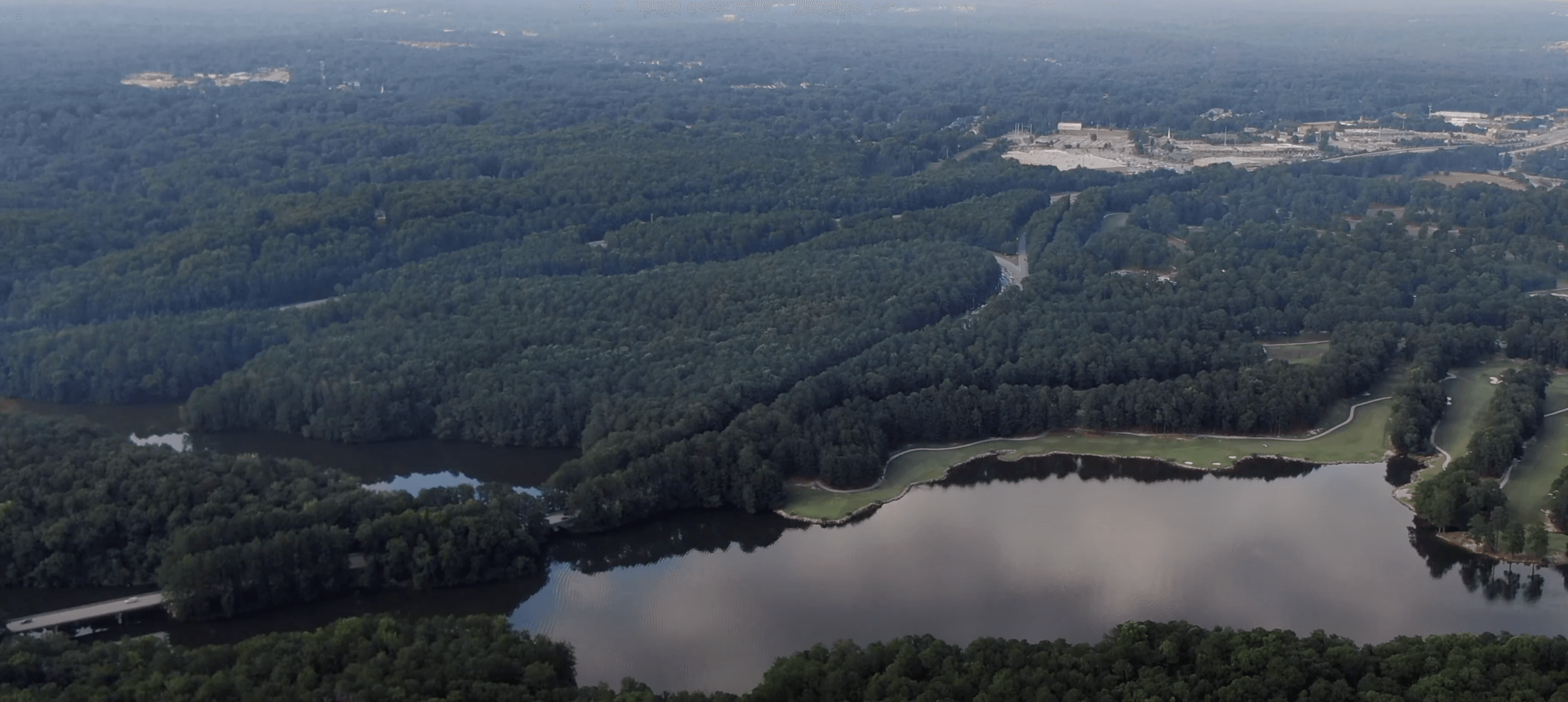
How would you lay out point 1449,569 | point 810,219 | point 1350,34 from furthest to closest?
point 1350,34 < point 810,219 < point 1449,569

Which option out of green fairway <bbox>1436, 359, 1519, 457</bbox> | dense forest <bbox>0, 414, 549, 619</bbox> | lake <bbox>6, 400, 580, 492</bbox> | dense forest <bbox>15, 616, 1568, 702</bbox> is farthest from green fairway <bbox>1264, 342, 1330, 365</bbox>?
dense forest <bbox>0, 414, 549, 619</bbox>

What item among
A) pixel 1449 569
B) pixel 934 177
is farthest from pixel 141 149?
pixel 1449 569

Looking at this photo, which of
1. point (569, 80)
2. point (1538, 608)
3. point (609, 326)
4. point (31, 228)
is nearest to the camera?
point (1538, 608)

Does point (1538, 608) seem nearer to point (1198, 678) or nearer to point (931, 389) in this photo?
point (1198, 678)

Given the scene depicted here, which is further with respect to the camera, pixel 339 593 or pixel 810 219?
pixel 810 219

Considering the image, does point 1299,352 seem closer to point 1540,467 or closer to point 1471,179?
point 1540,467

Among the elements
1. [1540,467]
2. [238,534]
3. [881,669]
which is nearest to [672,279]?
[238,534]
